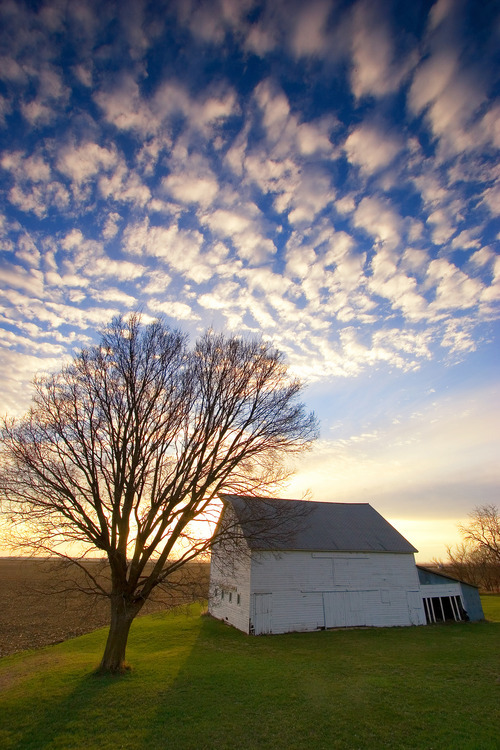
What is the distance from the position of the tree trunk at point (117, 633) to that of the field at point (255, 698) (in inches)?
21.6

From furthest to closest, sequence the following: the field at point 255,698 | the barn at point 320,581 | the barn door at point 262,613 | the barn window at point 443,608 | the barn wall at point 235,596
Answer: the barn window at point 443,608
the barn at point 320,581
the barn wall at point 235,596
the barn door at point 262,613
the field at point 255,698

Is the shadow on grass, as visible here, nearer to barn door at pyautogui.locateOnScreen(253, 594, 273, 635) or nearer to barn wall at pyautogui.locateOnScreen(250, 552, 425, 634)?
barn door at pyautogui.locateOnScreen(253, 594, 273, 635)

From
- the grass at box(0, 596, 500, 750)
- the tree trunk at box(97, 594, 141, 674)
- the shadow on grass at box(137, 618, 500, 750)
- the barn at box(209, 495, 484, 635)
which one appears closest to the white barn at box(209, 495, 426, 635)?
the barn at box(209, 495, 484, 635)

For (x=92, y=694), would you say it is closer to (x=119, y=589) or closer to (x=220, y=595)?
(x=119, y=589)

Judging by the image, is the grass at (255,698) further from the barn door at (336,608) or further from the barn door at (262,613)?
the barn door at (336,608)

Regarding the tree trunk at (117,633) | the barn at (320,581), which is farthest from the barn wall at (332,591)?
the tree trunk at (117,633)

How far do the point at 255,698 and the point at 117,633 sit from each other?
531cm

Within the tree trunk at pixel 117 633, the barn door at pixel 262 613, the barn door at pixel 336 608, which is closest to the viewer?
the tree trunk at pixel 117 633

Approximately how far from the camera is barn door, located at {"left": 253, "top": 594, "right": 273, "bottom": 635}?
74.5ft

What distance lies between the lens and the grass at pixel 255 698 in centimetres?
909

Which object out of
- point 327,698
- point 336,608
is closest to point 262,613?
point 336,608

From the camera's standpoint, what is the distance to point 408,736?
9.12 m

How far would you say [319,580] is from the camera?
83.8ft

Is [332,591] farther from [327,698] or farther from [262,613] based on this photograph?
[327,698]
